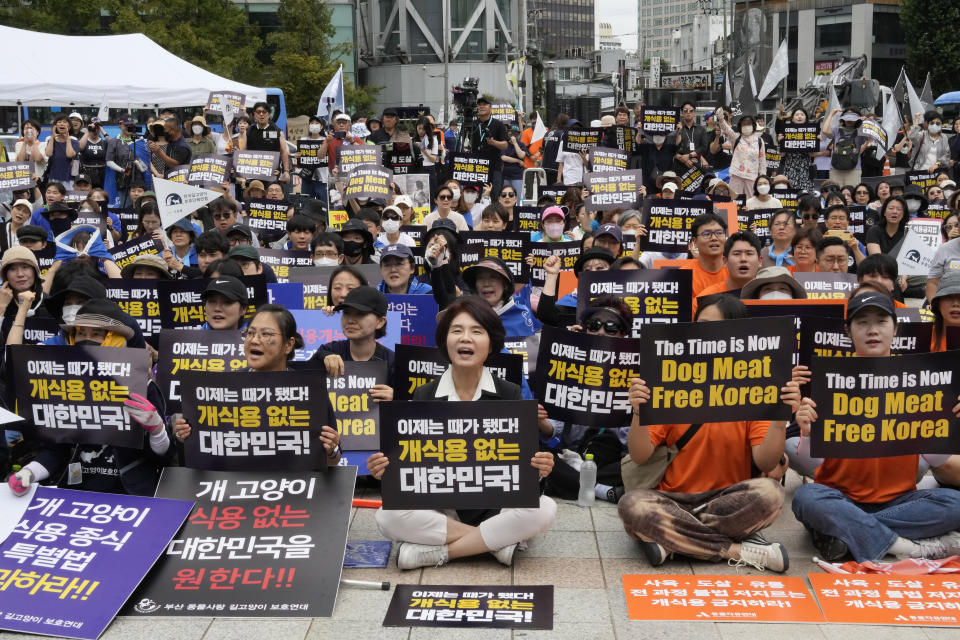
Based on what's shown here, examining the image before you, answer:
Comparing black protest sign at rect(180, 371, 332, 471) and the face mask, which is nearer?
black protest sign at rect(180, 371, 332, 471)

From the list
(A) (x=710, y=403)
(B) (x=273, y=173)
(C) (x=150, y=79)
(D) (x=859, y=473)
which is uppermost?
(C) (x=150, y=79)

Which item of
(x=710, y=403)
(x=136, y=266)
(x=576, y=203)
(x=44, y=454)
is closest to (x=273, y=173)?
(x=576, y=203)

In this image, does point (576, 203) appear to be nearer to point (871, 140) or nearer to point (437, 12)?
point (871, 140)

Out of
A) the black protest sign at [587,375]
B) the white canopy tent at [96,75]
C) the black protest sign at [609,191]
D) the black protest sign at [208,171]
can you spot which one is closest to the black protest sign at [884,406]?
the black protest sign at [587,375]

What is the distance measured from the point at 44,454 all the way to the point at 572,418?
323 centimetres

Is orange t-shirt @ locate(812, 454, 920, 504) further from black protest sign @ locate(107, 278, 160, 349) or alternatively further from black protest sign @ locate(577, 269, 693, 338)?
black protest sign @ locate(107, 278, 160, 349)

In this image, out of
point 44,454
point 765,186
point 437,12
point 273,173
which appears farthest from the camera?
point 437,12

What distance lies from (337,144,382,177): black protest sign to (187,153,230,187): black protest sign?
171cm

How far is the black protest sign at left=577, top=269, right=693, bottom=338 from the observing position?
8188 millimetres

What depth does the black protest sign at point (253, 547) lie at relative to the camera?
5285 millimetres

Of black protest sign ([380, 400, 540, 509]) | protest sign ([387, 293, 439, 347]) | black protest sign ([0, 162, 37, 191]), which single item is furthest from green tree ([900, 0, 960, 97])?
black protest sign ([380, 400, 540, 509])

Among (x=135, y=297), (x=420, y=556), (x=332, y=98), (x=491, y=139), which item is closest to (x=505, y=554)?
(x=420, y=556)

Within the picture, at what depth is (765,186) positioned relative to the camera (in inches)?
559

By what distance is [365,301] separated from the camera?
694cm
